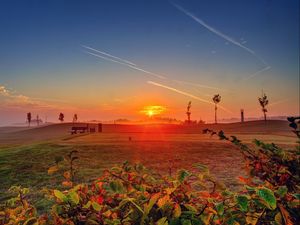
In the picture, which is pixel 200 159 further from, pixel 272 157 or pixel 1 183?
pixel 272 157

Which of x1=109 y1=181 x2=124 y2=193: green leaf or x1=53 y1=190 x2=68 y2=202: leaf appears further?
x1=109 y1=181 x2=124 y2=193: green leaf

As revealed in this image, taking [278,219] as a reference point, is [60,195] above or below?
above

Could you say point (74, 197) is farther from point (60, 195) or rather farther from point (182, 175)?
point (182, 175)

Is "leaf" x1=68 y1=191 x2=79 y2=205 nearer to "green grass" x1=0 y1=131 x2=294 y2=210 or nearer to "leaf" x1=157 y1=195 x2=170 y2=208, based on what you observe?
"leaf" x1=157 y1=195 x2=170 y2=208

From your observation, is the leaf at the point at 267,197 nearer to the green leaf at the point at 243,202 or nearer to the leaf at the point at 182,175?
the green leaf at the point at 243,202

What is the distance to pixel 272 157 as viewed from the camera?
2383 mm

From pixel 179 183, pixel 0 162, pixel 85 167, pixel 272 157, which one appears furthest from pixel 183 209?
pixel 0 162

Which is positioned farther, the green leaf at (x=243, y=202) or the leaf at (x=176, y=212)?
the leaf at (x=176, y=212)

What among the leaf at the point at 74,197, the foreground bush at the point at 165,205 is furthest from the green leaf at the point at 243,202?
the leaf at the point at 74,197

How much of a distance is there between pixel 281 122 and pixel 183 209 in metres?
84.0

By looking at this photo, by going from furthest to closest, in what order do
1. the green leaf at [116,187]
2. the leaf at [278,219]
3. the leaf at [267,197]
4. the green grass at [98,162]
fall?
the green grass at [98,162]
the green leaf at [116,187]
the leaf at [278,219]
the leaf at [267,197]

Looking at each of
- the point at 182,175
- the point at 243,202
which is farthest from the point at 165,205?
the point at 243,202

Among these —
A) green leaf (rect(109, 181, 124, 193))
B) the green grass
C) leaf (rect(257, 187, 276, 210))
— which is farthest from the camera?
the green grass

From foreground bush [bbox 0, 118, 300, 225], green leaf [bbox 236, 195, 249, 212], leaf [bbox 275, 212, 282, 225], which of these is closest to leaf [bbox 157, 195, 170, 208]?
foreground bush [bbox 0, 118, 300, 225]
